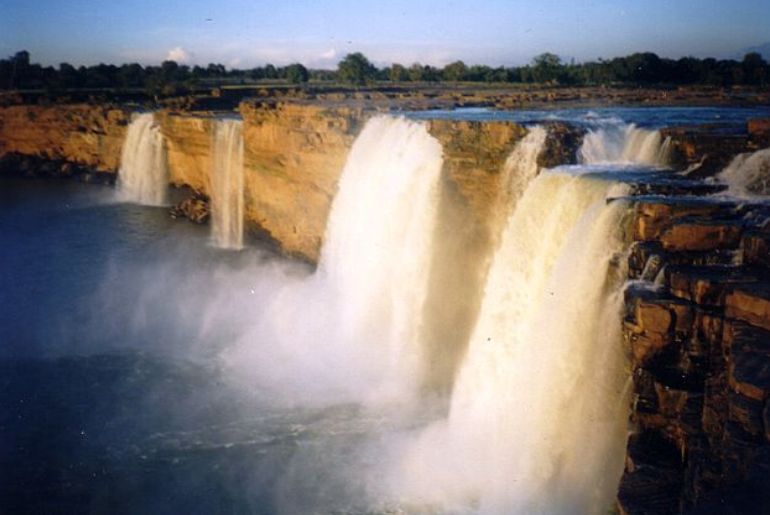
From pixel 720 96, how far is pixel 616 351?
16992mm

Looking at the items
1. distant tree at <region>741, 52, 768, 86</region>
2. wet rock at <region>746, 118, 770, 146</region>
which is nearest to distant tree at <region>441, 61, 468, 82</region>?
distant tree at <region>741, 52, 768, 86</region>

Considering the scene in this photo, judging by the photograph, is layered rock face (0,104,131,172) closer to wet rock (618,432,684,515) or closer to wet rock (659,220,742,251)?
wet rock (659,220,742,251)

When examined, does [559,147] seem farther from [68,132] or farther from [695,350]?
[68,132]

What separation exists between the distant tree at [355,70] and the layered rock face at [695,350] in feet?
159

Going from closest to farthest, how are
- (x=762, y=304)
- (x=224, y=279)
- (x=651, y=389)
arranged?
1. (x=762, y=304)
2. (x=651, y=389)
3. (x=224, y=279)

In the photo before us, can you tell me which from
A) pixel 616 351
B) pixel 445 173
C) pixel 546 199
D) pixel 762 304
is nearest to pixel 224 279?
pixel 445 173

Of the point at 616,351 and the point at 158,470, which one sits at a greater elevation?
the point at 616,351

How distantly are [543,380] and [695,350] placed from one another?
9.28 ft

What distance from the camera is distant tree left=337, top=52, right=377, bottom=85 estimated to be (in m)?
54.6

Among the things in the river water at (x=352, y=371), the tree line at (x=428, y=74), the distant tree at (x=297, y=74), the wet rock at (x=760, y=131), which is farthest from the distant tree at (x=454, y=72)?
the wet rock at (x=760, y=131)

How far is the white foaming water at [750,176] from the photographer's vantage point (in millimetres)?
9156

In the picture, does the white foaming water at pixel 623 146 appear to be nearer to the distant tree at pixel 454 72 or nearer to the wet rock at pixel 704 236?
the wet rock at pixel 704 236

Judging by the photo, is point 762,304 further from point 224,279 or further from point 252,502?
point 224,279

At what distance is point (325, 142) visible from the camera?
18734 mm
